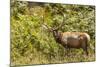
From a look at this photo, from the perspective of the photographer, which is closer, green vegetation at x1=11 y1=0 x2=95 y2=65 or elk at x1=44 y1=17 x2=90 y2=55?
green vegetation at x1=11 y1=0 x2=95 y2=65

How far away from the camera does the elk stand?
2445 mm

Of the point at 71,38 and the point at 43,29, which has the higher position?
the point at 43,29

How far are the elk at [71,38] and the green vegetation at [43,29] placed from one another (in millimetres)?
40

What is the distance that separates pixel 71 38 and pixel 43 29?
0.37m

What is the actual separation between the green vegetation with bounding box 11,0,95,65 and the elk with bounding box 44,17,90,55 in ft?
0.13

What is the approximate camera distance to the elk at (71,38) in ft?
8.02

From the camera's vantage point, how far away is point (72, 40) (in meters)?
2.50

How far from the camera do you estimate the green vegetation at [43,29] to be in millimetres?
2281

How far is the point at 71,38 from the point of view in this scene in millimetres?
2498

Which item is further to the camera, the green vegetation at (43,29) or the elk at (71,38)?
the elk at (71,38)

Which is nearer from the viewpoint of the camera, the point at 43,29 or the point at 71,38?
the point at 43,29
